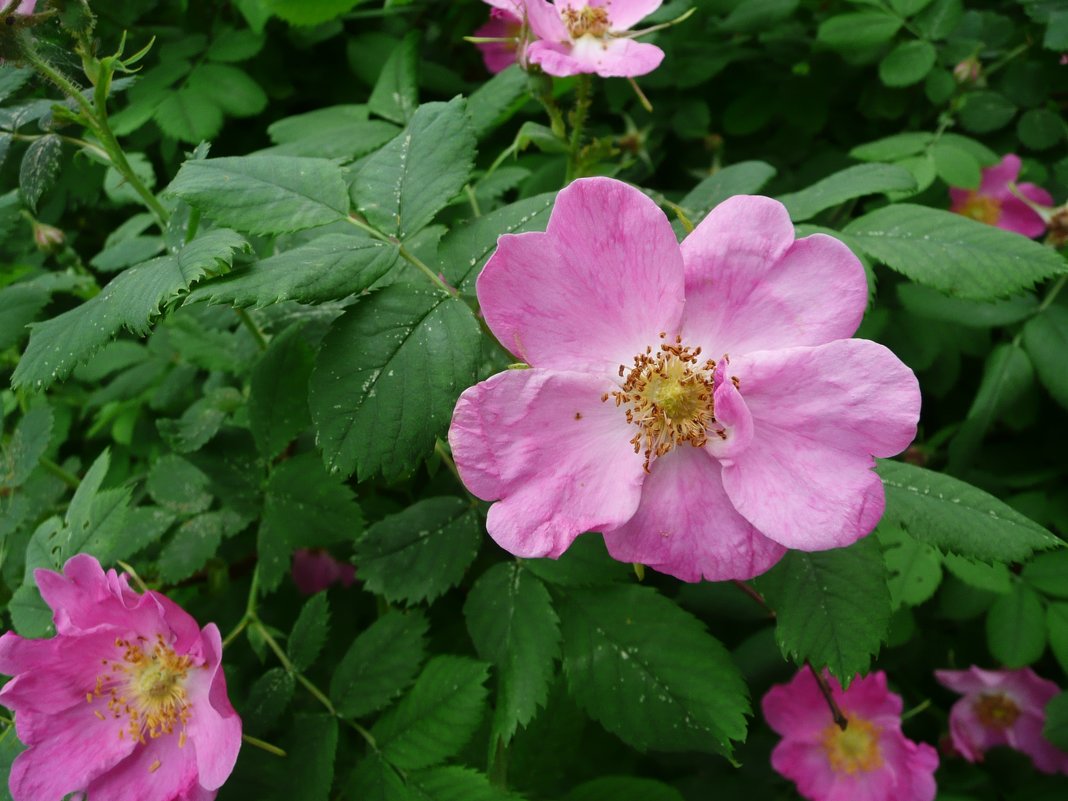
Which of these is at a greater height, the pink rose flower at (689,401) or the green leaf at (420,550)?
the pink rose flower at (689,401)

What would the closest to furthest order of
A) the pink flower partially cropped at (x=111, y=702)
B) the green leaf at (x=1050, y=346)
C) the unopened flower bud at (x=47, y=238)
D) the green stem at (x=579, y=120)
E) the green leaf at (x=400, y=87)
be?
the pink flower partially cropped at (x=111, y=702), the green stem at (x=579, y=120), the green leaf at (x=1050, y=346), the green leaf at (x=400, y=87), the unopened flower bud at (x=47, y=238)

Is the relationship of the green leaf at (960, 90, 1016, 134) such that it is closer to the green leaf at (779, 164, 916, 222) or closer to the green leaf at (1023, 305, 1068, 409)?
the green leaf at (1023, 305, 1068, 409)

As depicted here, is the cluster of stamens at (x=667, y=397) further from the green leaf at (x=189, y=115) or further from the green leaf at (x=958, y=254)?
the green leaf at (x=189, y=115)

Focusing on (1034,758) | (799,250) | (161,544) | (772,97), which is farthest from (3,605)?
(1034,758)

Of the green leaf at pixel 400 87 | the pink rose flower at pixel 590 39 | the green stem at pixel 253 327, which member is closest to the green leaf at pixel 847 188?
the pink rose flower at pixel 590 39

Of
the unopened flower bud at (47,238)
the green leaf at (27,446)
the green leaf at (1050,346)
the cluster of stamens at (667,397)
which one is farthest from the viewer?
the unopened flower bud at (47,238)

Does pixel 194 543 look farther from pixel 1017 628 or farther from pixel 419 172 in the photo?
pixel 1017 628

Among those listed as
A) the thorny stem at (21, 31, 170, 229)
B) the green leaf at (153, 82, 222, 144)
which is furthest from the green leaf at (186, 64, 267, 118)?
the thorny stem at (21, 31, 170, 229)
